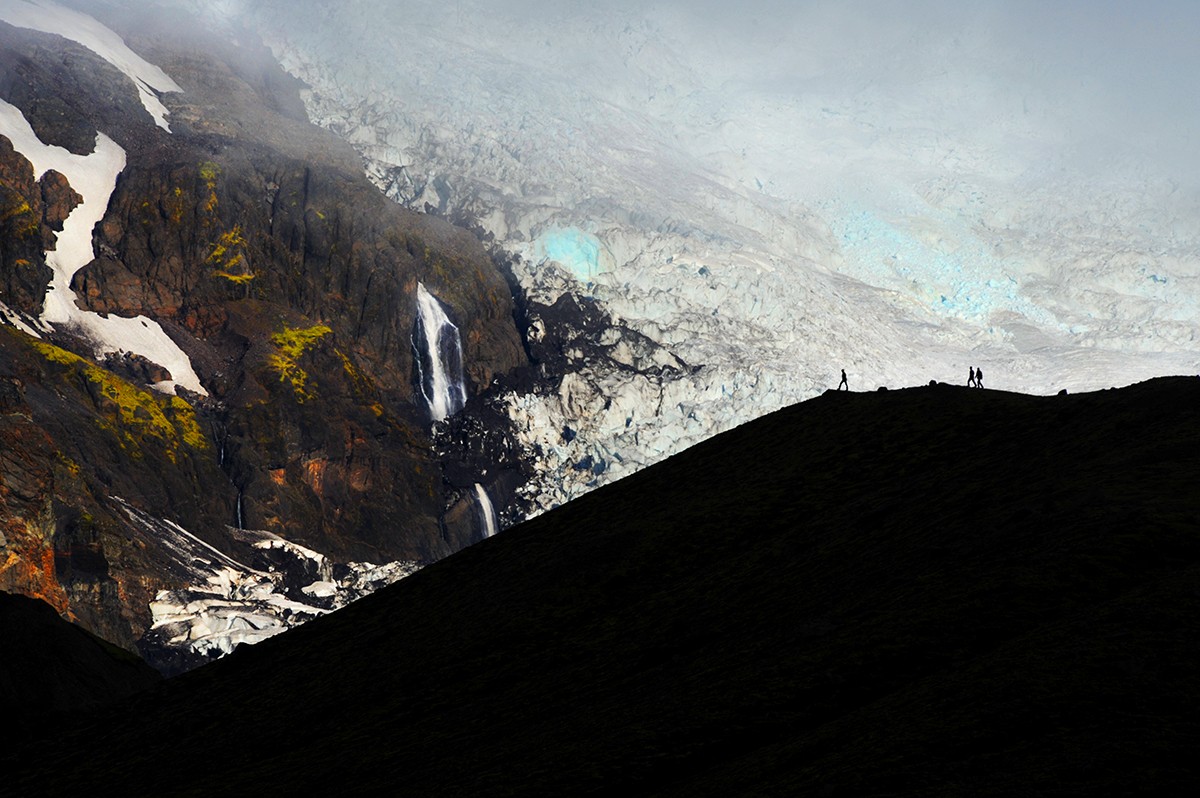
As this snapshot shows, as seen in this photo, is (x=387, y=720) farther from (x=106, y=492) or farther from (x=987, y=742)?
(x=106, y=492)

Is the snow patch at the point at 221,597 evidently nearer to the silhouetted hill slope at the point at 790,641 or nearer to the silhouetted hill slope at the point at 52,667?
the silhouetted hill slope at the point at 52,667

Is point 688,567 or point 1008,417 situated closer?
point 688,567

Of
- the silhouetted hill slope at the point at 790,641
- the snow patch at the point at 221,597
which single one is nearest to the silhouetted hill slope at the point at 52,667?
the silhouetted hill slope at the point at 790,641

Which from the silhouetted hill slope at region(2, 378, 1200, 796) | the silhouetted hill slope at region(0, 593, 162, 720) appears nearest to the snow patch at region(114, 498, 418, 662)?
the silhouetted hill slope at region(0, 593, 162, 720)

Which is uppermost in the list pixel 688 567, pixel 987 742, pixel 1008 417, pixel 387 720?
pixel 1008 417

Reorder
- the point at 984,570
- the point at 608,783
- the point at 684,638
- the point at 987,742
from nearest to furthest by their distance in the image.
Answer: the point at 987,742
the point at 608,783
the point at 984,570
the point at 684,638

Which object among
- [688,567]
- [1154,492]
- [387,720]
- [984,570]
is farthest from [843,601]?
[387,720]
